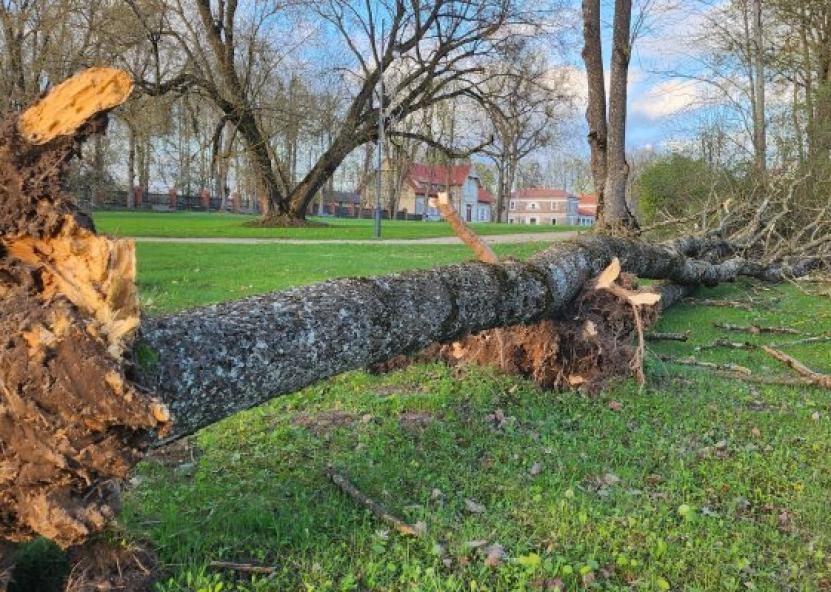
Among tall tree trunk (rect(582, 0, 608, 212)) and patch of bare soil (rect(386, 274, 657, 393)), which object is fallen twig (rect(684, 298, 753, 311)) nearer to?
tall tree trunk (rect(582, 0, 608, 212))

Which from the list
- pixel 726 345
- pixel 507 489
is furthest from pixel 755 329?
pixel 507 489

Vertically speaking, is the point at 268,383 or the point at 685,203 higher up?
the point at 685,203

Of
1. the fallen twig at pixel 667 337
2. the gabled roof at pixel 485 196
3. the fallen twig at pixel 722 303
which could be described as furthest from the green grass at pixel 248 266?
the gabled roof at pixel 485 196

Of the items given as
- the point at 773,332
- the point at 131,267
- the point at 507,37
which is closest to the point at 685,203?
the point at 507,37

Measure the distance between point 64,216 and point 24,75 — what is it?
59.5 ft

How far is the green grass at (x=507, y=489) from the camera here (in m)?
2.72

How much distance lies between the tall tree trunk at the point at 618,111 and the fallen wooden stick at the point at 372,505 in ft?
35.4

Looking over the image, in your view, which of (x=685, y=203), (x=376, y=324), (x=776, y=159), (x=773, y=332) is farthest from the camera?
(x=685, y=203)

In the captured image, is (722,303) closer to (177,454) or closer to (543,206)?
(177,454)

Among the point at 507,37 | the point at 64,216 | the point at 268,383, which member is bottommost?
the point at 268,383

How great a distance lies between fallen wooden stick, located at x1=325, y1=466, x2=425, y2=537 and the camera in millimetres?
2979

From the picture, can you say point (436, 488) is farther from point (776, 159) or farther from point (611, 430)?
point (776, 159)

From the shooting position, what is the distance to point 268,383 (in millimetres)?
3031

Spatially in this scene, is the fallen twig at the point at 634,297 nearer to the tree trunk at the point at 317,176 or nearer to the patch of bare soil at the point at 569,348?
the patch of bare soil at the point at 569,348
